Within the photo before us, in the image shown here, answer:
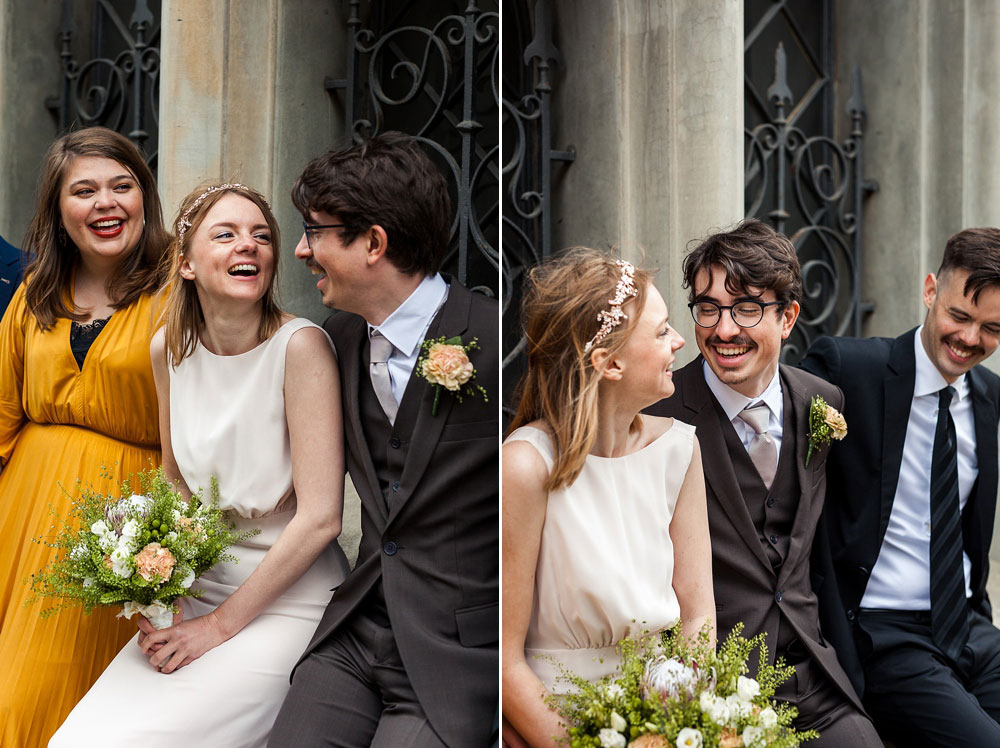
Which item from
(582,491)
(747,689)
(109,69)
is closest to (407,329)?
(582,491)

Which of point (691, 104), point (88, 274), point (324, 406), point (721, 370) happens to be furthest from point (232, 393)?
point (691, 104)

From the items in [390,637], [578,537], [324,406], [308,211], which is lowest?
[390,637]

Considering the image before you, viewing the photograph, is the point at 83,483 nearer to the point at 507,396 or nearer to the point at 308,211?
the point at 308,211

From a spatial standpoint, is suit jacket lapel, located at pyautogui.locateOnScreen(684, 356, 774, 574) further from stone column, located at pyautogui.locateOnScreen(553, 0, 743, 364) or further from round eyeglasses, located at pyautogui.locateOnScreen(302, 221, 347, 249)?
round eyeglasses, located at pyautogui.locateOnScreen(302, 221, 347, 249)

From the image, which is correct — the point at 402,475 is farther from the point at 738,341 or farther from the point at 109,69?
the point at 109,69

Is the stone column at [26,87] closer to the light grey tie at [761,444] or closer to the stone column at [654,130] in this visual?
the stone column at [654,130]

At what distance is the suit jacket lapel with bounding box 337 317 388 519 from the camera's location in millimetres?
2098

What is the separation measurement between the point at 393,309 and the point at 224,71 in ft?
2.70

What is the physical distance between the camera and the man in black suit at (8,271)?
8.33ft

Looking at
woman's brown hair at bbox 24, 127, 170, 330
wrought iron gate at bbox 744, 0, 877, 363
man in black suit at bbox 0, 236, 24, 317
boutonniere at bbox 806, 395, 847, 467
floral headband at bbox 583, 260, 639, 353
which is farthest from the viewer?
wrought iron gate at bbox 744, 0, 877, 363

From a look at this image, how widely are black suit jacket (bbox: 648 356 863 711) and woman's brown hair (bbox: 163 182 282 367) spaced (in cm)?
90

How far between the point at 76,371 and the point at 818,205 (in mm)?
2378

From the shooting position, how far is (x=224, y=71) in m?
2.42

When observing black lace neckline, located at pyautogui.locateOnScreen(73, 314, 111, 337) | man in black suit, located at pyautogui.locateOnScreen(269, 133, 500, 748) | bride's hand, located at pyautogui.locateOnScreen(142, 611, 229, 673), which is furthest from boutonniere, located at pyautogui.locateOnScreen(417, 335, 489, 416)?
black lace neckline, located at pyautogui.locateOnScreen(73, 314, 111, 337)
